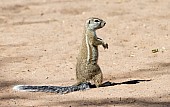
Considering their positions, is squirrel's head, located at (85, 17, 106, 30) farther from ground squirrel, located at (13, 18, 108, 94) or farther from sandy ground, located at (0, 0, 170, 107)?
sandy ground, located at (0, 0, 170, 107)

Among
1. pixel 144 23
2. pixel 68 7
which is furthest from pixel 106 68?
pixel 68 7

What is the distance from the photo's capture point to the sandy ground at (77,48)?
742 centimetres

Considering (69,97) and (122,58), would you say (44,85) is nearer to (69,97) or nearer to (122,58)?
(69,97)

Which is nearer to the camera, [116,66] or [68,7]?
[116,66]

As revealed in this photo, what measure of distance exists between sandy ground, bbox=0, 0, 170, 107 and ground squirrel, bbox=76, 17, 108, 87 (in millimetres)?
273

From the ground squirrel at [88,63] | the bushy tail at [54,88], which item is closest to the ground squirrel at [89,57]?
the ground squirrel at [88,63]

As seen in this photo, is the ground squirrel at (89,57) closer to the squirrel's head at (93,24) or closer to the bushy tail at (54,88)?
the squirrel's head at (93,24)

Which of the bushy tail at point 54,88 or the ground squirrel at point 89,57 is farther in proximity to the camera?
A: the ground squirrel at point 89,57

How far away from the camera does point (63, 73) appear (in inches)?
352

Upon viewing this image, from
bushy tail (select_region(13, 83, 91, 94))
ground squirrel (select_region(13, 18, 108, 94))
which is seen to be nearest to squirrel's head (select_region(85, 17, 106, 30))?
ground squirrel (select_region(13, 18, 108, 94))

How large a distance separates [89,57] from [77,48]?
3.05 meters

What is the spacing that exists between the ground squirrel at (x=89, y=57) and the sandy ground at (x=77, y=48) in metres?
0.27

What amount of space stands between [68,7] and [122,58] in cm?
608

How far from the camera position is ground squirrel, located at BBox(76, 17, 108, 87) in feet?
25.7
